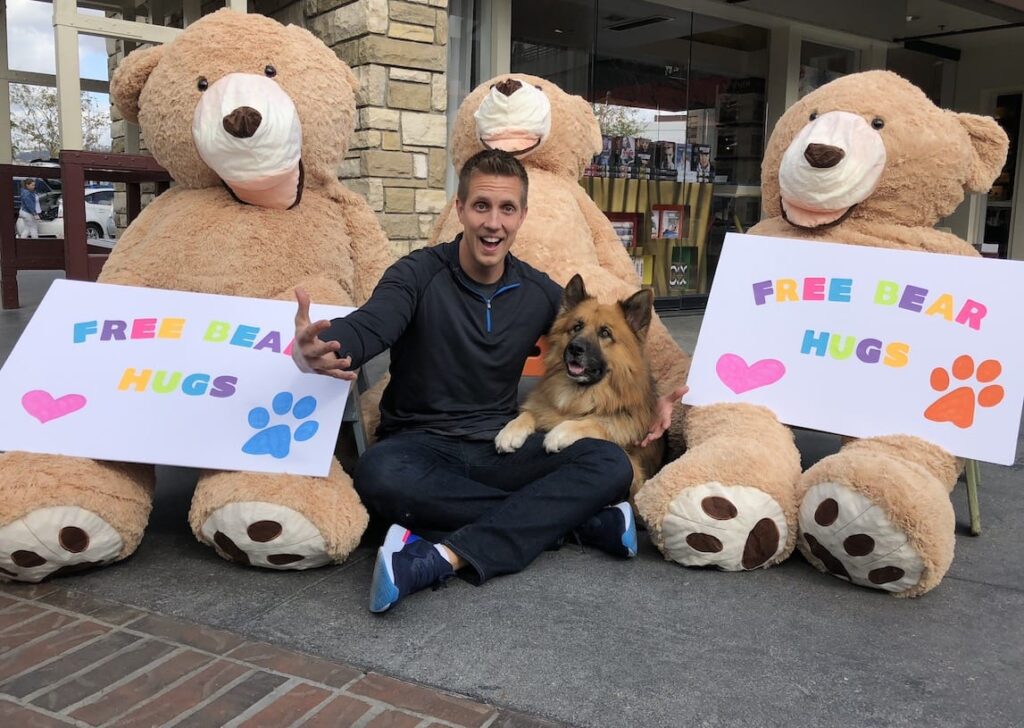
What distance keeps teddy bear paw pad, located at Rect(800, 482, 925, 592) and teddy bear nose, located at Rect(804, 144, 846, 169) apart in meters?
1.37

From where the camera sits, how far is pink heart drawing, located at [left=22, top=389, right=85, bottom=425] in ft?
9.25

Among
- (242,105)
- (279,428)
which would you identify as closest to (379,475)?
(279,428)

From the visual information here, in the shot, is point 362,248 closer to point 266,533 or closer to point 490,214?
point 490,214

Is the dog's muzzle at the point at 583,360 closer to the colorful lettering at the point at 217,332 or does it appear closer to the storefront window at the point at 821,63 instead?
the colorful lettering at the point at 217,332

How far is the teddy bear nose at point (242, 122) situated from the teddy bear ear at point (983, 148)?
2858mm

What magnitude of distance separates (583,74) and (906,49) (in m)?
6.27

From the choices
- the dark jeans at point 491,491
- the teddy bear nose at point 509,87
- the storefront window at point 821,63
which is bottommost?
the dark jeans at point 491,491

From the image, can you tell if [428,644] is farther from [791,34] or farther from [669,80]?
[791,34]

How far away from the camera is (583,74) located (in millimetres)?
8734

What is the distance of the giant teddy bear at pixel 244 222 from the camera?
104 inches

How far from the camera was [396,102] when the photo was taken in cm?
620

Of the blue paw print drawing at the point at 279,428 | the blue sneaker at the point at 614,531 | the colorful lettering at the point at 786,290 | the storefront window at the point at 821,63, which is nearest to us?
the blue paw print drawing at the point at 279,428

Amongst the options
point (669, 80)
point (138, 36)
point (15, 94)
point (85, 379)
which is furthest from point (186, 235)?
point (15, 94)

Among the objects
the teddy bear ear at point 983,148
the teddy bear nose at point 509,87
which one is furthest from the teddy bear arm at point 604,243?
the teddy bear ear at point 983,148
